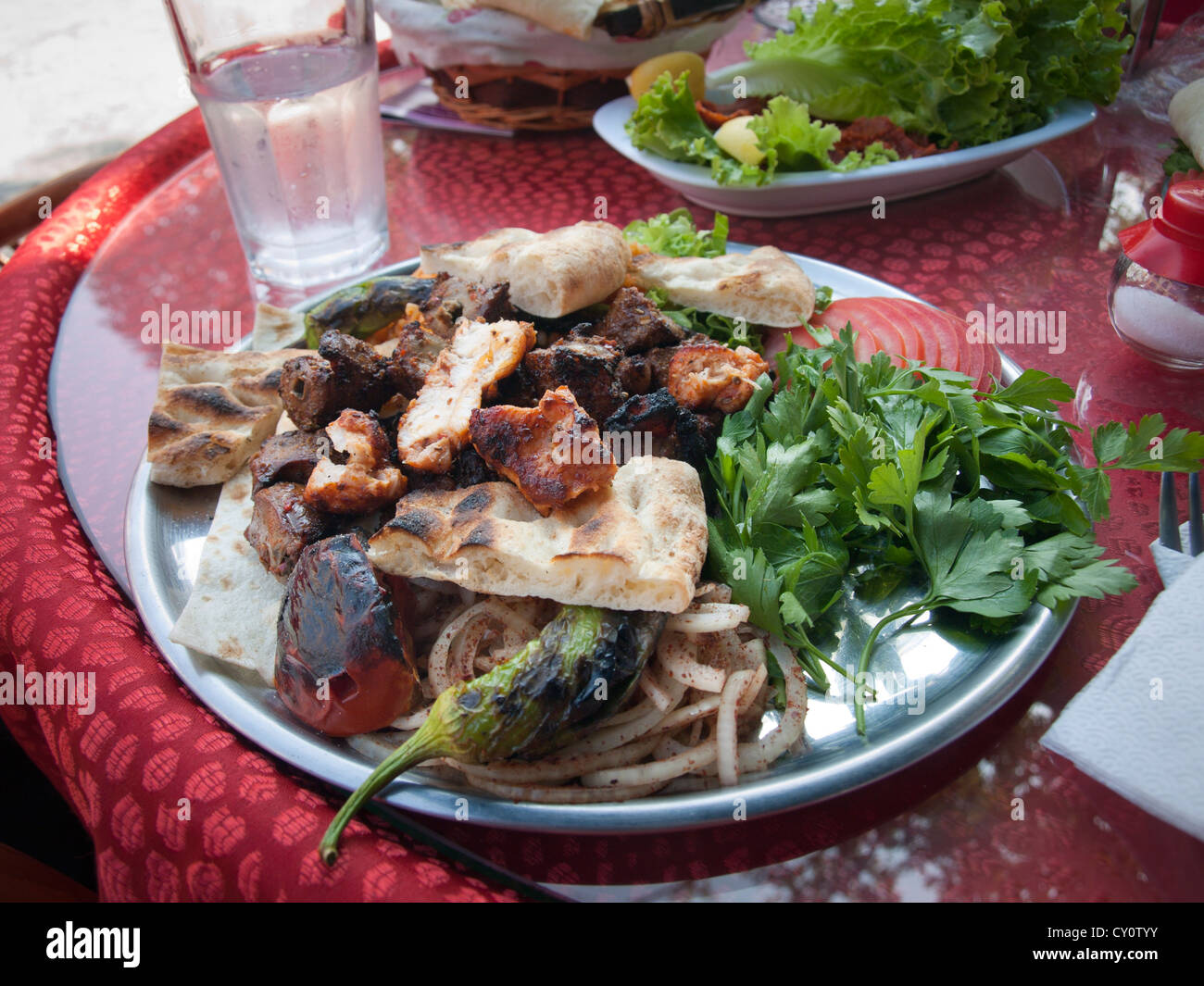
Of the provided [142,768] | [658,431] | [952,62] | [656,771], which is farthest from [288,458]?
[952,62]

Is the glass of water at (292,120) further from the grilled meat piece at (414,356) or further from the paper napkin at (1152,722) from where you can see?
the paper napkin at (1152,722)

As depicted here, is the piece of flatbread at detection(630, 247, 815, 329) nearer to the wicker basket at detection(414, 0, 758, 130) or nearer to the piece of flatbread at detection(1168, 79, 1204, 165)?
the piece of flatbread at detection(1168, 79, 1204, 165)

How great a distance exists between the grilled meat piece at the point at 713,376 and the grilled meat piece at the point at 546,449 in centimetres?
38

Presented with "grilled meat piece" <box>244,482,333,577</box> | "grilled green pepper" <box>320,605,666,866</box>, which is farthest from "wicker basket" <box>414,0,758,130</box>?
"grilled green pepper" <box>320,605,666,866</box>

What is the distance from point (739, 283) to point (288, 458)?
4.34 ft

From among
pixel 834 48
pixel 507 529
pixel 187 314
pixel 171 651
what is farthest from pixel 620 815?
pixel 834 48

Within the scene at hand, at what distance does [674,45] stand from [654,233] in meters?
1.52

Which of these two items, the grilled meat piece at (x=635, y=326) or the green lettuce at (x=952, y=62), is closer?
the grilled meat piece at (x=635, y=326)

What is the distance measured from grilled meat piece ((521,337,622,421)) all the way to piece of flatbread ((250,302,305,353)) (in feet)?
2.79

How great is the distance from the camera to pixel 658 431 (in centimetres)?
219

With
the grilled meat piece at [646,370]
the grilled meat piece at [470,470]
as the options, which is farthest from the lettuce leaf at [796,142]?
the grilled meat piece at [470,470]

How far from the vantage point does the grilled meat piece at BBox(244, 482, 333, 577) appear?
6.46 ft

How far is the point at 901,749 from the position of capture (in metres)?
1.55

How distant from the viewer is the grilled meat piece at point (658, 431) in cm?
217
